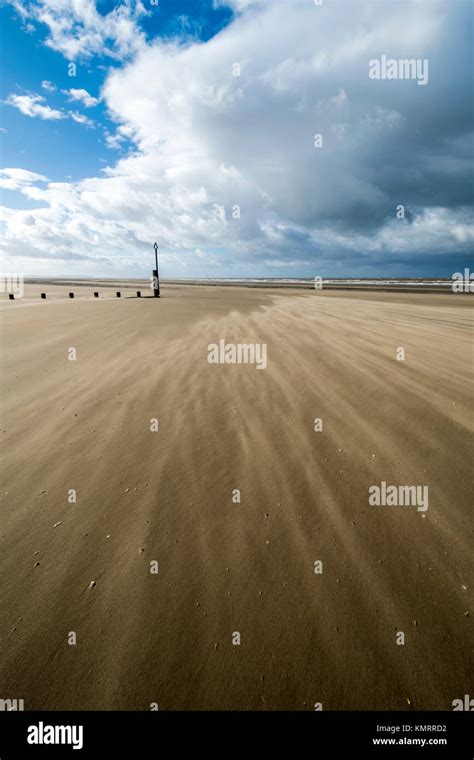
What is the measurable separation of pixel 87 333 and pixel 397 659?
11.5 m

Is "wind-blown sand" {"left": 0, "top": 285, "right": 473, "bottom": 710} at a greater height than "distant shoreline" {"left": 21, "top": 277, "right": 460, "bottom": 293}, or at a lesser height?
lesser

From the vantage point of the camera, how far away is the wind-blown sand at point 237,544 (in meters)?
2.10

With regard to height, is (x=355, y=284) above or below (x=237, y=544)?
above

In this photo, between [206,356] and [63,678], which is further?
[206,356]

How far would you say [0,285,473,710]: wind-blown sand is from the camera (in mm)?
2104

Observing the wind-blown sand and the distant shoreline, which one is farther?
the distant shoreline

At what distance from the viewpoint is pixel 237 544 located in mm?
2961

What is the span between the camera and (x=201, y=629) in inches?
92.5

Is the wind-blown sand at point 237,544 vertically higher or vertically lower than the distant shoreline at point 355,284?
lower

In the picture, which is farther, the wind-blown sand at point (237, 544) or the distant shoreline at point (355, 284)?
the distant shoreline at point (355, 284)

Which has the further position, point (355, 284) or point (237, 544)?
point (355, 284)
